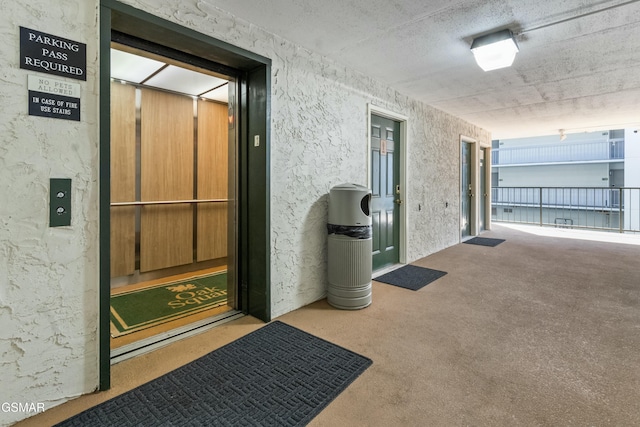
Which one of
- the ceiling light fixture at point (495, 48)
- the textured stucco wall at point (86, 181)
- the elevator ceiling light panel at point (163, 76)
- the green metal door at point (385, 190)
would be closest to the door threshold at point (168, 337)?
the textured stucco wall at point (86, 181)

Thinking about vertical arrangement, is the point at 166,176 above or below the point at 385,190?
above

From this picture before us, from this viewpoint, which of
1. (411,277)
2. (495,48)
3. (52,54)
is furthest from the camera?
(411,277)

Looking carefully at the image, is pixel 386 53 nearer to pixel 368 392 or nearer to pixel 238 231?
pixel 238 231

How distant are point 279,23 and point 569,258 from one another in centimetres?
554

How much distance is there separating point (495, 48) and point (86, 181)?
3306mm

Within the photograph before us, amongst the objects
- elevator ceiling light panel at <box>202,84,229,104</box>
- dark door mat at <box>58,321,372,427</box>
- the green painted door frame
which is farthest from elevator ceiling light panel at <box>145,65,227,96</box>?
dark door mat at <box>58,321,372,427</box>

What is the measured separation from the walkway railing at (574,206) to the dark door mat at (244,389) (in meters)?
10.2

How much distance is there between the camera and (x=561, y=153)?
13.4 m

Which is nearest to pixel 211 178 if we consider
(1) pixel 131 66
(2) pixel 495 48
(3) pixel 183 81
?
(3) pixel 183 81

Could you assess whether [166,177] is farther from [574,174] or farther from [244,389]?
[574,174]

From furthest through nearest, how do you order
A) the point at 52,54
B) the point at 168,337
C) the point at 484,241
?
1. the point at 484,241
2. the point at 168,337
3. the point at 52,54

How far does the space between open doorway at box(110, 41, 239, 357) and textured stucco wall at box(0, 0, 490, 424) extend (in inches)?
19.2

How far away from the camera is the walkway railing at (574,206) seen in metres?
11.3

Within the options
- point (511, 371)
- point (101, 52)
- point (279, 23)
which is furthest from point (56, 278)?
point (511, 371)
